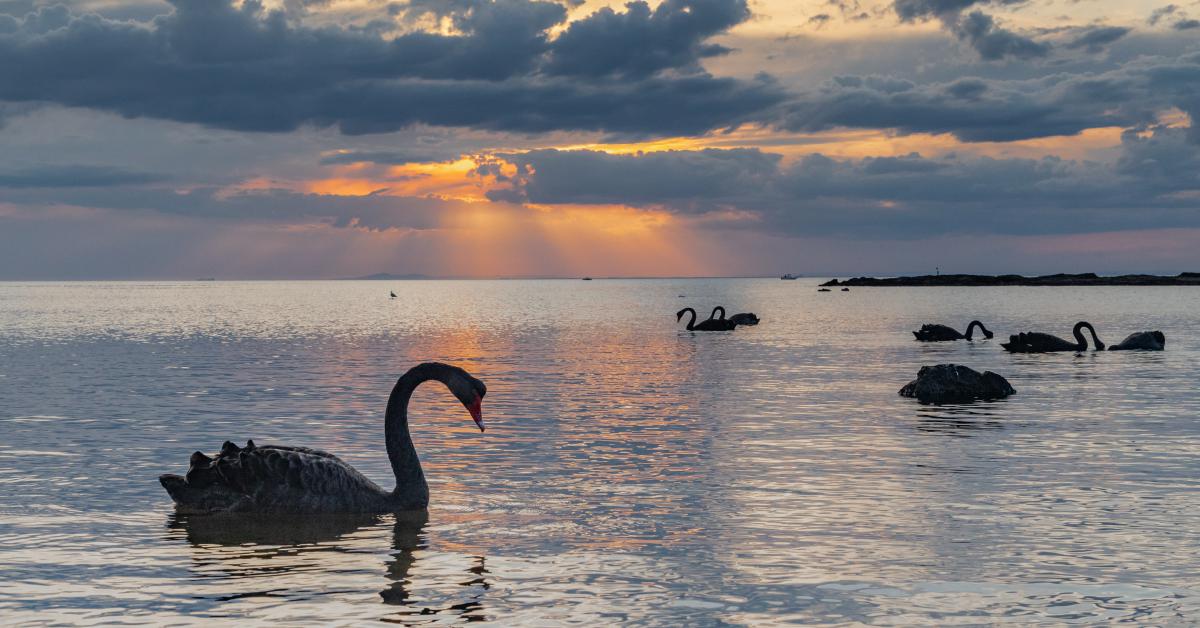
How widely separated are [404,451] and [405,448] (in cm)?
5

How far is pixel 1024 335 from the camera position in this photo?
58531 millimetres

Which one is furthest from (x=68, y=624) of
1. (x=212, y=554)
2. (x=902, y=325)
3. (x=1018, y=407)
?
(x=902, y=325)

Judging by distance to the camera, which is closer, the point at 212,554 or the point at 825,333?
the point at 212,554

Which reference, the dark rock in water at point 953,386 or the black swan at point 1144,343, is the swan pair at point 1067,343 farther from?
the dark rock in water at point 953,386

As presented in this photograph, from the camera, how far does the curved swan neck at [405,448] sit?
16.4 m

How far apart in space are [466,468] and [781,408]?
12384mm

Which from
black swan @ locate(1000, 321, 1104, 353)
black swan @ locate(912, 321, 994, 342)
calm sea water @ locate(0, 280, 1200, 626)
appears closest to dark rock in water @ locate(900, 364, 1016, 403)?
calm sea water @ locate(0, 280, 1200, 626)

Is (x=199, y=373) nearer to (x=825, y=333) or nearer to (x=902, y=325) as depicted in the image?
(x=825, y=333)

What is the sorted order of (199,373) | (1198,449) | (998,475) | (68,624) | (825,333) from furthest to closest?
(825,333) < (199,373) < (1198,449) < (998,475) < (68,624)

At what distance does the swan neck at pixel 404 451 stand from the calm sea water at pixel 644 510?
48 centimetres

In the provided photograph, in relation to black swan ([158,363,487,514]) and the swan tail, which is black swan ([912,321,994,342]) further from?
the swan tail

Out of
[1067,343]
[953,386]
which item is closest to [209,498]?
[953,386]

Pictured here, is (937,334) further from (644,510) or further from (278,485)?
(278,485)

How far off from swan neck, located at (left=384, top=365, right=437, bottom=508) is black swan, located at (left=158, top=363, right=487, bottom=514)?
0.01m
